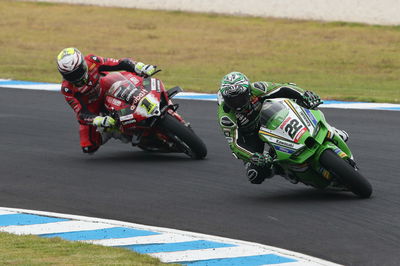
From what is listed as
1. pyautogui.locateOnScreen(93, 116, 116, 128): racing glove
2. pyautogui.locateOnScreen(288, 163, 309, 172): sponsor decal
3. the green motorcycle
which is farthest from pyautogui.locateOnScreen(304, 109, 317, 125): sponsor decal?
pyautogui.locateOnScreen(93, 116, 116, 128): racing glove

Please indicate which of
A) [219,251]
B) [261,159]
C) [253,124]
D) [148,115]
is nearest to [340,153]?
[261,159]

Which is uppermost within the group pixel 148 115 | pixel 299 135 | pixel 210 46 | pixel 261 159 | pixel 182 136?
pixel 299 135

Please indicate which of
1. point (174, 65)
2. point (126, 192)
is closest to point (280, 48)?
point (174, 65)

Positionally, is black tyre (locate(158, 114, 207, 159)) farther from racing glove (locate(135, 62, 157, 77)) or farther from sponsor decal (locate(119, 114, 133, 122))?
racing glove (locate(135, 62, 157, 77))

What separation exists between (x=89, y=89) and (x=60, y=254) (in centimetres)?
Result: 552

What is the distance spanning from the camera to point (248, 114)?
10539 mm

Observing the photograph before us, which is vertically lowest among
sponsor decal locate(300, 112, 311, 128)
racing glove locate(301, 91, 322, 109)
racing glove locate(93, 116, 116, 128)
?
racing glove locate(93, 116, 116, 128)

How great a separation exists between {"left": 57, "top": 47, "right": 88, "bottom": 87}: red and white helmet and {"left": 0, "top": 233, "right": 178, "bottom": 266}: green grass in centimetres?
451

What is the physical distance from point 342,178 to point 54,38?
2524 cm

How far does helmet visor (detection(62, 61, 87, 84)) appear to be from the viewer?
42.3 feet

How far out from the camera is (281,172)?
416 inches

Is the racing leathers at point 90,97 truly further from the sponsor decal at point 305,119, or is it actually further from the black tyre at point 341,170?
the black tyre at point 341,170

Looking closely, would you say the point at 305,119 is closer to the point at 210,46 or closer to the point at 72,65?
the point at 72,65

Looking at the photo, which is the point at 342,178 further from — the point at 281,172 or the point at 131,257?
the point at 131,257
